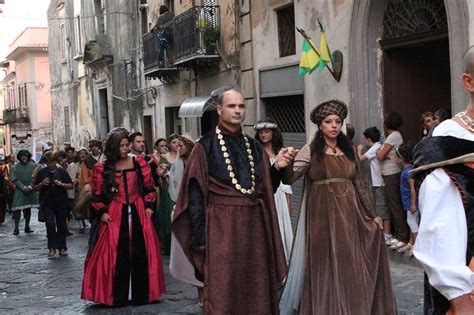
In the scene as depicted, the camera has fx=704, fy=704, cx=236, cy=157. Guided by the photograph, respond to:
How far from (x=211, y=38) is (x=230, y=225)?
1054cm

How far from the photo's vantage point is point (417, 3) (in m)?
8.66

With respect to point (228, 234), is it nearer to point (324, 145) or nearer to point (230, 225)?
point (230, 225)

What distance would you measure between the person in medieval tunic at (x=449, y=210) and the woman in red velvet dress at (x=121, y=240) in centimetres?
477

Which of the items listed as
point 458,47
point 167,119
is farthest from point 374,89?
point 167,119

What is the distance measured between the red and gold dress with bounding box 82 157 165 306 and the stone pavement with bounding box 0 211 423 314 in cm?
16

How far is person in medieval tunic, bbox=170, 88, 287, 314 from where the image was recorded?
4707 millimetres

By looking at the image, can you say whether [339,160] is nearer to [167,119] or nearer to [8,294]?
[8,294]

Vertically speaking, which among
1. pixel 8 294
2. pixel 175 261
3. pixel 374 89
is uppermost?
pixel 374 89

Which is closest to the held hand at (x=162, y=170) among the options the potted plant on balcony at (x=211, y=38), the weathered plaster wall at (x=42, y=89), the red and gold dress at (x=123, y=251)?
the red and gold dress at (x=123, y=251)

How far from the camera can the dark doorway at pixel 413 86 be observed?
9.41 meters

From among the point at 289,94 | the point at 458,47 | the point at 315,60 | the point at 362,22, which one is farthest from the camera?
the point at 289,94

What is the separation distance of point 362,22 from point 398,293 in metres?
3.99

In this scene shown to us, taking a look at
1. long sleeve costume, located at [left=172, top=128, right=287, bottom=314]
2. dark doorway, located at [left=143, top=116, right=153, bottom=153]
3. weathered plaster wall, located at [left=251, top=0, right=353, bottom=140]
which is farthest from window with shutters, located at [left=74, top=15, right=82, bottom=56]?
long sleeve costume, located at [left=172, top=128, right=287, bottom=314]

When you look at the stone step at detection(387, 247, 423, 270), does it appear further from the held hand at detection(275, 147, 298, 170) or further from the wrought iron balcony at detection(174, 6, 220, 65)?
the wrought iron balcony at detection(174, 6, 220, 65)
